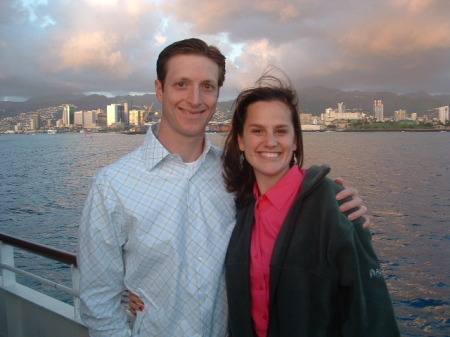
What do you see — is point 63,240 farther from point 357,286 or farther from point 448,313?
point 357,286

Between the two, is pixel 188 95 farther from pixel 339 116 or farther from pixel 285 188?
pixel 339 116

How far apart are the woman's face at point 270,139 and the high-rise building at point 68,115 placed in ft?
547

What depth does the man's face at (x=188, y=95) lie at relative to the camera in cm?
209

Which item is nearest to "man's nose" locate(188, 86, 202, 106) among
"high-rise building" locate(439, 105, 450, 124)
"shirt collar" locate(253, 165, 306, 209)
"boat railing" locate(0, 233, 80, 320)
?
"shirt collar" locate(253, 165, 306, 209)

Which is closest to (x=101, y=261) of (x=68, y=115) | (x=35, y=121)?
(x=68, y=115)

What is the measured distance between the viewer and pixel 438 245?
14984 millimetres

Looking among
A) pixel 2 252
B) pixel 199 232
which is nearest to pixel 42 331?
pixel 2 252

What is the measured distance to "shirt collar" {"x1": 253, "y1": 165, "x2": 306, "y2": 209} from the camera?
1.99 metres

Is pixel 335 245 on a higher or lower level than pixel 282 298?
higher

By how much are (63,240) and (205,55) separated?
610 inches

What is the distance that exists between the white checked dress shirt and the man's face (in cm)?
16

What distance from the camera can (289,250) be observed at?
1825 millimetres

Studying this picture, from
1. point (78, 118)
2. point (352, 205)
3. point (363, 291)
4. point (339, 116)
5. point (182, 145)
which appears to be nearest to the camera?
point (363, 291)

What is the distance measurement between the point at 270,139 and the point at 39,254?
2107mm
